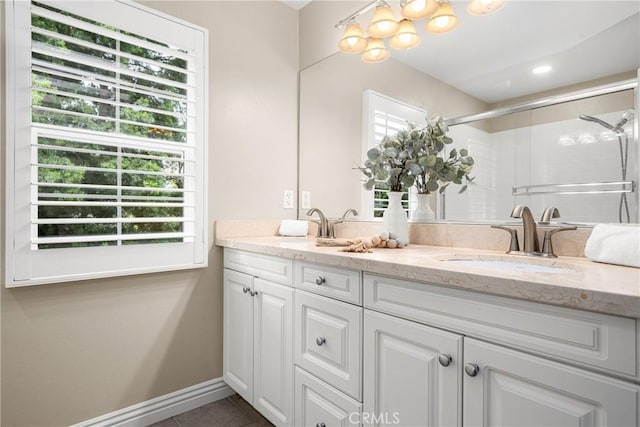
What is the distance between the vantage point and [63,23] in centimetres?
152

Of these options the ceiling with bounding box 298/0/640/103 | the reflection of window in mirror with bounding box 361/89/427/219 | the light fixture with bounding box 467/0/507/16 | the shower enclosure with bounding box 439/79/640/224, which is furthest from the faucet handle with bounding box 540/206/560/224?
the light fixture with bounding box 467/0/507/16

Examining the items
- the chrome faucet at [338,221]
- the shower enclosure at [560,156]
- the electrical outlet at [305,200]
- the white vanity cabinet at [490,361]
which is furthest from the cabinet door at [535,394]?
the electrical outlet at [305,200]

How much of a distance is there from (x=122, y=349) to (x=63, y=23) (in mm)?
1488

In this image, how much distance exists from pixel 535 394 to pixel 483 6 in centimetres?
144

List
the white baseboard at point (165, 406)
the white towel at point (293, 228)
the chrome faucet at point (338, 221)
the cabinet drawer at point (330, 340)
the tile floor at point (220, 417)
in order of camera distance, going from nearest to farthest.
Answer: the cabinet drawer at point (330, 340) → the white baseboard at point (165, 406) → the tile floor at point (220, 417) → the chrome faucet at point (338, 221) → the white towel at point (293, 228)

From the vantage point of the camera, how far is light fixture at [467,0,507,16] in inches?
56.2

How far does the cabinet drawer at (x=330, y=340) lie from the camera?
1212 mm

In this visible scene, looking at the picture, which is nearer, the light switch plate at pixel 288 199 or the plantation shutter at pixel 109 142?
the plantation shutter at pixel 109 142

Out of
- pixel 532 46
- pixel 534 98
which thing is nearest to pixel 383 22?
pixel 532 46

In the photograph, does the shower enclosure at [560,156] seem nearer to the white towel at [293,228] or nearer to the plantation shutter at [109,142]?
the white towel at [293,228]

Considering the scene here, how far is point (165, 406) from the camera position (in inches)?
72.1

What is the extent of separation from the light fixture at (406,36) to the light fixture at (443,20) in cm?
10

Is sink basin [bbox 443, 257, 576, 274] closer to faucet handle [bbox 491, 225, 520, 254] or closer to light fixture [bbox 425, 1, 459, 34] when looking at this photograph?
faucet handle [bbox 491, 225, 520, 254]

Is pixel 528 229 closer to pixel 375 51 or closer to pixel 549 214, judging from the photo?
pixel 549 214
